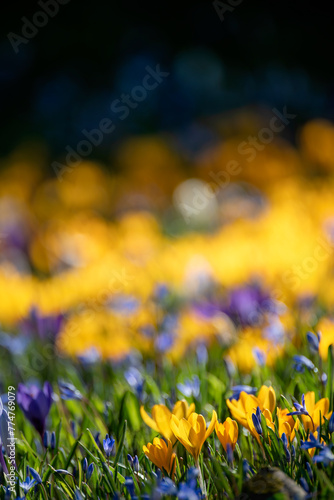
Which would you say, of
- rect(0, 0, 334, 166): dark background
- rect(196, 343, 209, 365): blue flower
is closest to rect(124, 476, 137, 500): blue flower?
rect(196, 343, 209, 365): blue flower

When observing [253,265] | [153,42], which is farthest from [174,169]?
[253,265]

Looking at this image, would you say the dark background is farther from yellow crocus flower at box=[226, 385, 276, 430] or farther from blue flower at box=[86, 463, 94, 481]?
blue flower at box=[86, 463, 94, 481]

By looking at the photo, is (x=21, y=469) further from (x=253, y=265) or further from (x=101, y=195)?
(x=101, y=195)

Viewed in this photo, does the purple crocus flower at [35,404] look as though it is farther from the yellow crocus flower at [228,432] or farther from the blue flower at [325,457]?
the blue flower at [325,457]

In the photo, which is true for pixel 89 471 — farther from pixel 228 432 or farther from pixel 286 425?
pixel 286 425

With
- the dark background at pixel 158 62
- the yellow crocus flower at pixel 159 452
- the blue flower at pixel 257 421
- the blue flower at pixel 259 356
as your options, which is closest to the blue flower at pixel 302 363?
the blue flower at pixel 259 356
